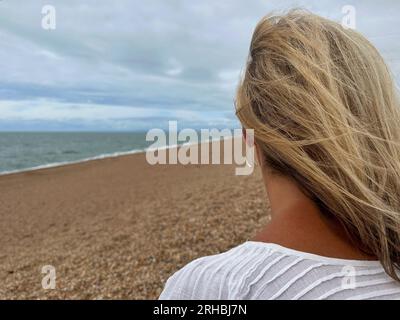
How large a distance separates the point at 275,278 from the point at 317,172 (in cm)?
34

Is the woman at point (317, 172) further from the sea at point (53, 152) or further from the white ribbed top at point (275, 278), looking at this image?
the sea at point (53, 152)

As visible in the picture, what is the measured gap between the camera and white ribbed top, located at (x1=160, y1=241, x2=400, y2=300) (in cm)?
106

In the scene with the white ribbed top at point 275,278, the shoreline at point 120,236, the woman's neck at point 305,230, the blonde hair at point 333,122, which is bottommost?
the shoreline at point 120,236

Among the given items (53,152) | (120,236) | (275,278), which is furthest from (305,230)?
(53,152)

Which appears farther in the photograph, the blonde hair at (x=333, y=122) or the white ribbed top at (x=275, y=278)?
the blonde hair at (x=333, y=122)

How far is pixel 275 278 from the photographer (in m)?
1.07

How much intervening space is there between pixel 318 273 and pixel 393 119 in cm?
64

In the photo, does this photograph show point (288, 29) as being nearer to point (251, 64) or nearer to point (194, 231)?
point (251, 64)

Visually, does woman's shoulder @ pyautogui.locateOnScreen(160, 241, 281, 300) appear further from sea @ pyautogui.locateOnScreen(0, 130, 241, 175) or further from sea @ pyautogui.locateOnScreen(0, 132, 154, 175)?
sea @ pyautogui.locateOnScreen(0, 132, 154, 175)

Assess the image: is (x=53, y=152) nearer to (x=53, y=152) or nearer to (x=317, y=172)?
(x=53, y=152)

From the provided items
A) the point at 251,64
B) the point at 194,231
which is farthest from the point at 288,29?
the point at 194,231

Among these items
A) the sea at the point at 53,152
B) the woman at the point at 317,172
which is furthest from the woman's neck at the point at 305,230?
the sea at the point at 53,152

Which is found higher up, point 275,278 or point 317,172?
point 317,172

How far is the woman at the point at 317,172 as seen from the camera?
3.55ft
